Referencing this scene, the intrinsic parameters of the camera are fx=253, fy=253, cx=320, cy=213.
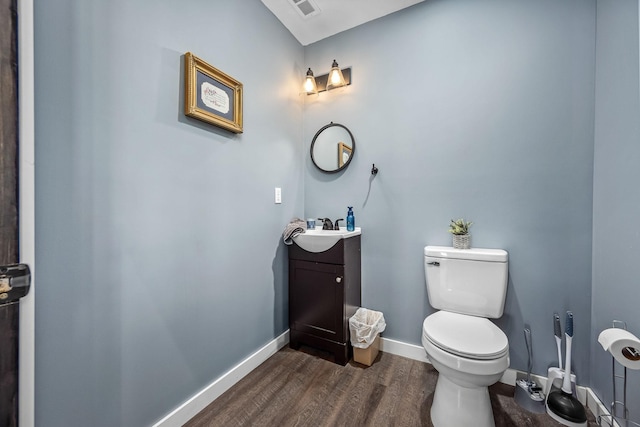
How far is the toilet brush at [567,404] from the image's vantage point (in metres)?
1.23

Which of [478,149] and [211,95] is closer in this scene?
[211,95]

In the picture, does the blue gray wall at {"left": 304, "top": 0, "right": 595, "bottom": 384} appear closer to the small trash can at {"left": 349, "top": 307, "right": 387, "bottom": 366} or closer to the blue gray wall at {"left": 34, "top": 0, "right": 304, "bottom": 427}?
the small trash can at {"left": 349, "top": 307, "right": 387, "bottom": 366}

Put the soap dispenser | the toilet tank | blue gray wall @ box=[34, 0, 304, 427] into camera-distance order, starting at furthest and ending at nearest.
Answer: the soap dispenser, the toilet tank, blue gray wall @ box=[34, 0, 304, 427]

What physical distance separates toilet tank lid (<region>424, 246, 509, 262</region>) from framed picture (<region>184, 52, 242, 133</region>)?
146 cm

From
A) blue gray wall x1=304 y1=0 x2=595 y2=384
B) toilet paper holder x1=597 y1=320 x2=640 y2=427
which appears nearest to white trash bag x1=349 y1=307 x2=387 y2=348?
blue gray wall x1=304 y1=0 x2=595 y2=384

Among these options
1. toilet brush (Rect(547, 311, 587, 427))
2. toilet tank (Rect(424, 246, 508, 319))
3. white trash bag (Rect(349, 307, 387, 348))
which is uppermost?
toilet tank (Rect(424, 246, 508, 319))

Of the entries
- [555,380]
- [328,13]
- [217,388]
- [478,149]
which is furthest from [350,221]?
[328,13]

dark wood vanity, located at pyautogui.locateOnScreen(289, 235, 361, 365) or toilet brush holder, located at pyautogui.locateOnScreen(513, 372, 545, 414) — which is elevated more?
dark wood vanity, located at pyautogui.locateOnScreen(289, 235, 361, 365)

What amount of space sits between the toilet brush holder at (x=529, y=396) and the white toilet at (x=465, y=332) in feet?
1.17

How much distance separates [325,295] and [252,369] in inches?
27.0

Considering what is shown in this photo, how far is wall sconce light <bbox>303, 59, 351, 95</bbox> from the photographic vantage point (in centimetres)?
200

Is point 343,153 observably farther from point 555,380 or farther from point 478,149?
point 555,380

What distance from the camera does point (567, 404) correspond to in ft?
4.16

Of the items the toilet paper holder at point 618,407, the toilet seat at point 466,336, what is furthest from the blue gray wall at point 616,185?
the toilet seat at point 466,336
